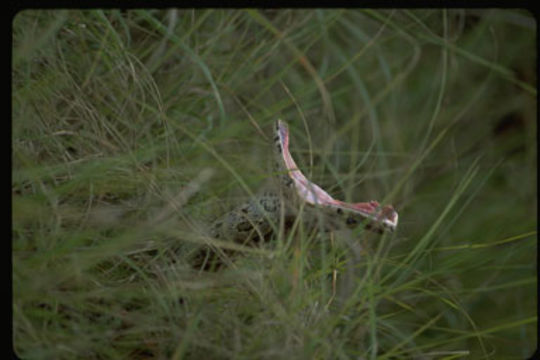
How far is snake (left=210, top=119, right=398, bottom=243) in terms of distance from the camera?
2.69 feet

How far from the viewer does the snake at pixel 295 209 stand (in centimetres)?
82

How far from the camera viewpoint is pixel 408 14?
125 cm

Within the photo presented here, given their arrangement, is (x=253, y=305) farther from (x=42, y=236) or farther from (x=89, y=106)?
(x=89, y=106)

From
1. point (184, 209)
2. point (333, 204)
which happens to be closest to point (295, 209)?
point (333, 204)

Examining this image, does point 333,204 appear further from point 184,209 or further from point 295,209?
point 184,209

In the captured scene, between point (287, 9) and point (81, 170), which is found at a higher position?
point (287, 9)

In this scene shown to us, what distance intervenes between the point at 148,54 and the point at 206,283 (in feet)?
1.77

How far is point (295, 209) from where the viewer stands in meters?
0.84

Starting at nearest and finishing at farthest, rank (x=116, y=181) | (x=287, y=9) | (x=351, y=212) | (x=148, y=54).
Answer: (x=351, y=212), (x=116, y=181), (x=148, y=54), (x=287, y=9)

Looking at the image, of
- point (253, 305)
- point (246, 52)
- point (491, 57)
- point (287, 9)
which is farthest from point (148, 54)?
point (491, 57)

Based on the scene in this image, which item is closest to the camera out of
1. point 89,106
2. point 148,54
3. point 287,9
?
point 89,106

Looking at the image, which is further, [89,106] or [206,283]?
[89,106]

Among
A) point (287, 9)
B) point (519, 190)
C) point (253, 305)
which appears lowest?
point (519, 190)

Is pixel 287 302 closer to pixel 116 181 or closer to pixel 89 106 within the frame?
pixel 116 181
